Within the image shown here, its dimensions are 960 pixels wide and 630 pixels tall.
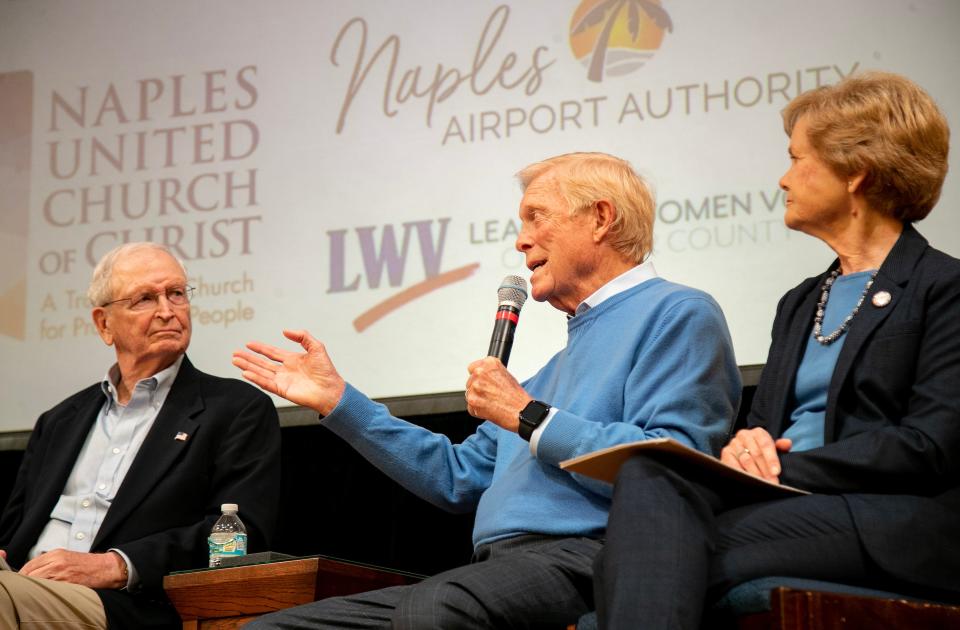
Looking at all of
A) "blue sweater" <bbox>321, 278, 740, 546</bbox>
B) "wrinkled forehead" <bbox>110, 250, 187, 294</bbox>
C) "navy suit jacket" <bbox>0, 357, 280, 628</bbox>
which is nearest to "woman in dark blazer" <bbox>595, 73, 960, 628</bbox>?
"blue sweater" <bbox>321, 278, 740, 546</bbox>

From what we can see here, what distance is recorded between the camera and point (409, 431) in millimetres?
2910

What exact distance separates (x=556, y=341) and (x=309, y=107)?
1198mm

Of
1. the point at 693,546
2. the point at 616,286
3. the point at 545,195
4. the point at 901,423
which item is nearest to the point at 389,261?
the point at 545,195

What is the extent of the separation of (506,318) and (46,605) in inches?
49.9

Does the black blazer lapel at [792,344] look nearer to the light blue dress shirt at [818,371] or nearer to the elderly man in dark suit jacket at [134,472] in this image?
the light blue dress shirt at [818,371]

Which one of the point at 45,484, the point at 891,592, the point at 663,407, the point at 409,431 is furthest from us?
the point at 45,484

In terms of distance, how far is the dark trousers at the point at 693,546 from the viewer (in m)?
1.94

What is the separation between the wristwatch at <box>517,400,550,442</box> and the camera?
2465 millimetres

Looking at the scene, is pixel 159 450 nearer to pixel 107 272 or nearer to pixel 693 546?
pixel 107 272

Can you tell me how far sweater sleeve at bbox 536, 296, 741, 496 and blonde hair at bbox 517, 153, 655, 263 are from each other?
31 cm

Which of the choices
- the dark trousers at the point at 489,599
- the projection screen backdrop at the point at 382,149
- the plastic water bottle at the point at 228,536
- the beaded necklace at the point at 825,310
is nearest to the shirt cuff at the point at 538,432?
the dark trousers at the point at 489,599

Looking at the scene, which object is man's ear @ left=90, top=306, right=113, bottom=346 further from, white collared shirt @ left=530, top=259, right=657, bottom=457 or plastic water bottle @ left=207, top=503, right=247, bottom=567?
white collared shirt @ left=530, top=259, right=657, bottom=457

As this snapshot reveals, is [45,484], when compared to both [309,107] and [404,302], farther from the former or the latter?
[309,107]

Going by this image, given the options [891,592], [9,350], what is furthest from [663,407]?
[9,350]
